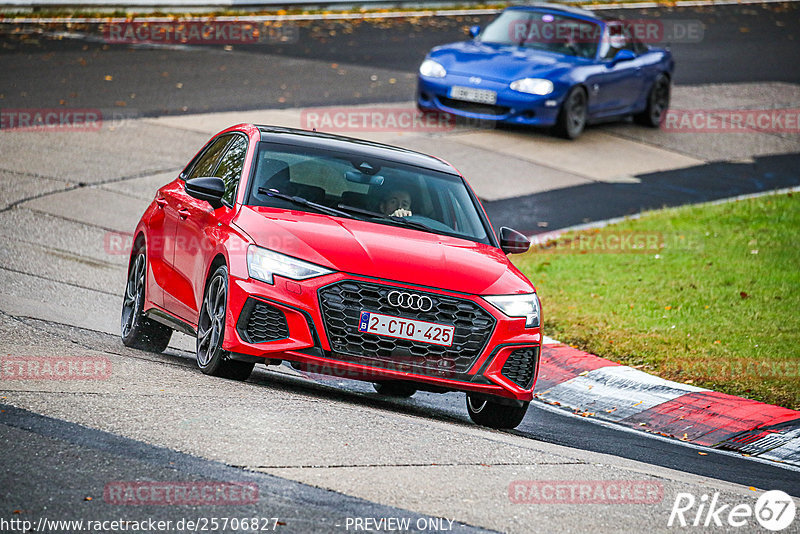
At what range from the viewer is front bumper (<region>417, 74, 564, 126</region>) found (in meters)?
17.8

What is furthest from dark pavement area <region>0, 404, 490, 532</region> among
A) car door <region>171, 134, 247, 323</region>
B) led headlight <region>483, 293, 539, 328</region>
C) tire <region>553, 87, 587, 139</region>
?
tire <region>553, 87, 587, 139</region>

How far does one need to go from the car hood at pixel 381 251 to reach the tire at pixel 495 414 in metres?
0.81

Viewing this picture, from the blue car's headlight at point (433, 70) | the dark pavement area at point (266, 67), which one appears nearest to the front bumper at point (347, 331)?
the blue car's headlight at point (433, 70)

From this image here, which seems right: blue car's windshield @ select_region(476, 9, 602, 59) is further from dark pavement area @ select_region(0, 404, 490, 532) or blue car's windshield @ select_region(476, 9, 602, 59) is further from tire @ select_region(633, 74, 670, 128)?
dark pavement area @ select_region(0, 404, 490, 532)

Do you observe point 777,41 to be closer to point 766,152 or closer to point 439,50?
point 766,152

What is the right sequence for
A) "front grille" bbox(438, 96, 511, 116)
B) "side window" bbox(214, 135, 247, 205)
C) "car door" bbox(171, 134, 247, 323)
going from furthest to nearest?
"front grille" bbox(438, 96, 511, 116) → "side window" bbox(214, 135, 247, 205) → "car door" bbox(171, 134, 247, 323)

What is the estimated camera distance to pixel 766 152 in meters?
20.2

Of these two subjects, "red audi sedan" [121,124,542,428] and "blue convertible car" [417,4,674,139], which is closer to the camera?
"red audi sedan" [121,124,542,428]

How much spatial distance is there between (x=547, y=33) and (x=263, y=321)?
1309 cm

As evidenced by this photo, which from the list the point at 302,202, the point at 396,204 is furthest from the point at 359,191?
the point at 302,202

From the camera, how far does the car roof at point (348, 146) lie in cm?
852

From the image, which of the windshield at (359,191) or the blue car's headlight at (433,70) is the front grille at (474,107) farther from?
the windshield at (359,191)

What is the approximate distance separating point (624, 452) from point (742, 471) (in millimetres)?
715

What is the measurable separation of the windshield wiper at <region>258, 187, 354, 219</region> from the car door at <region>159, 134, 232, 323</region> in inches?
17.2
